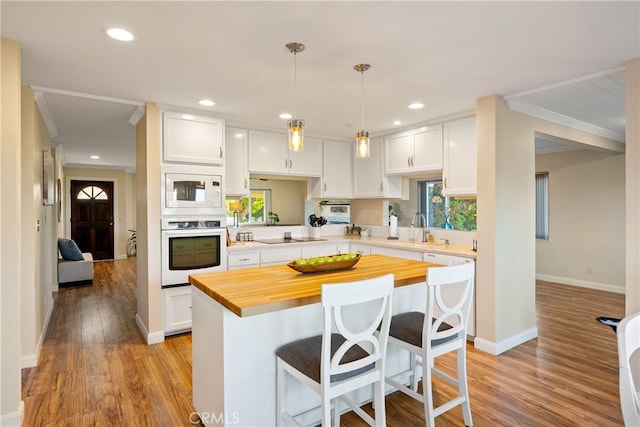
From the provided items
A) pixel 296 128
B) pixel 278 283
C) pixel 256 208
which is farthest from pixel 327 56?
pixel 256 208

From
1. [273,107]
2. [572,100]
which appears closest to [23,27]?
[273,107]

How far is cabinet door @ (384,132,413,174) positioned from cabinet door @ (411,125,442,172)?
87mm

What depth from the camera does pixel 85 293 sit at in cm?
559

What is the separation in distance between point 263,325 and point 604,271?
5980 millimetres

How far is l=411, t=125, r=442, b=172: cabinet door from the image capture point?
405cm

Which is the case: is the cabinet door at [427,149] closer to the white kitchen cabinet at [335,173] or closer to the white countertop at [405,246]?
the white countertop at [405,246]

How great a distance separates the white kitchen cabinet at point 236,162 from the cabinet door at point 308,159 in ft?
2.08

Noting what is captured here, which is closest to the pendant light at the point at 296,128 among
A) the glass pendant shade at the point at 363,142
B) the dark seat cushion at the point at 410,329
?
the glass pendant shade at the point at 363,142

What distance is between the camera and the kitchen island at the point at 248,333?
1.79m

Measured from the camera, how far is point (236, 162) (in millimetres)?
4285

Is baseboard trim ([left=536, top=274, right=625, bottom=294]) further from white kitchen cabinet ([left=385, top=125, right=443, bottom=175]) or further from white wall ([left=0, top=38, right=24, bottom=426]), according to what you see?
white wall ([left=0, top=38, right=24, bottom=426])

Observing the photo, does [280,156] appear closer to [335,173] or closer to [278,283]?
[335,173]

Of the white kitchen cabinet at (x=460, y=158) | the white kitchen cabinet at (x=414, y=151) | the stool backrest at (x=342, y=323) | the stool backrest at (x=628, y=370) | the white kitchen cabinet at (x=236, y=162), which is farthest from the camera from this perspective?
the white kitchen cabinet at (x=236, y=162)

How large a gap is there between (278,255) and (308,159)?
147cm
